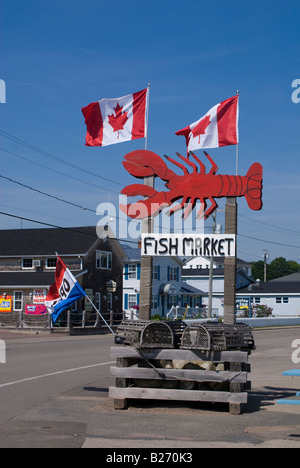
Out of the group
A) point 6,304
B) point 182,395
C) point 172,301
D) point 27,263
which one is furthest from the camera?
point 172,301

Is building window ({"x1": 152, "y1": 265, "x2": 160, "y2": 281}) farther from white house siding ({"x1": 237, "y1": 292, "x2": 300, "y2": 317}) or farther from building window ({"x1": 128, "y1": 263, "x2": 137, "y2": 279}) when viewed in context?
white house siding ({"x1": 237, "y1": 292, "x2": 300, "y2": 317})

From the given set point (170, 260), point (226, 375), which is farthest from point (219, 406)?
point (170, 260)

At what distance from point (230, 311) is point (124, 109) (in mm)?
4714

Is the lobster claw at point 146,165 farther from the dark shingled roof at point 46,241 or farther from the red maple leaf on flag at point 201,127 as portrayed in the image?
the dark shingled roof at point 46,241

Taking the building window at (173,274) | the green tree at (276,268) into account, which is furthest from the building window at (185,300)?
the green tree at (276,268)

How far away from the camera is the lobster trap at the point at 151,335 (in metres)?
10.2

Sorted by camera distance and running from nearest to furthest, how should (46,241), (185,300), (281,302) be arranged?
(46,241) → (185,300) → (281,302)

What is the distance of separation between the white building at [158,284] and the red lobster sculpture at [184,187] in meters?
45.7

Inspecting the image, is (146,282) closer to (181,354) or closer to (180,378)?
(181,354)

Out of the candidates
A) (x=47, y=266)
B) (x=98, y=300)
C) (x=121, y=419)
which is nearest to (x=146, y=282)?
(x=121, y=419)

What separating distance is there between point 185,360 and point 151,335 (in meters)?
0.70

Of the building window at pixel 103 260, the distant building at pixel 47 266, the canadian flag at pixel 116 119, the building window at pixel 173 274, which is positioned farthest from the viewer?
the building window at pixel 173 274

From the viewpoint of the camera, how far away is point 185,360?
1036 cm

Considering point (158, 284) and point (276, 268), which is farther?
point (276, 268)
